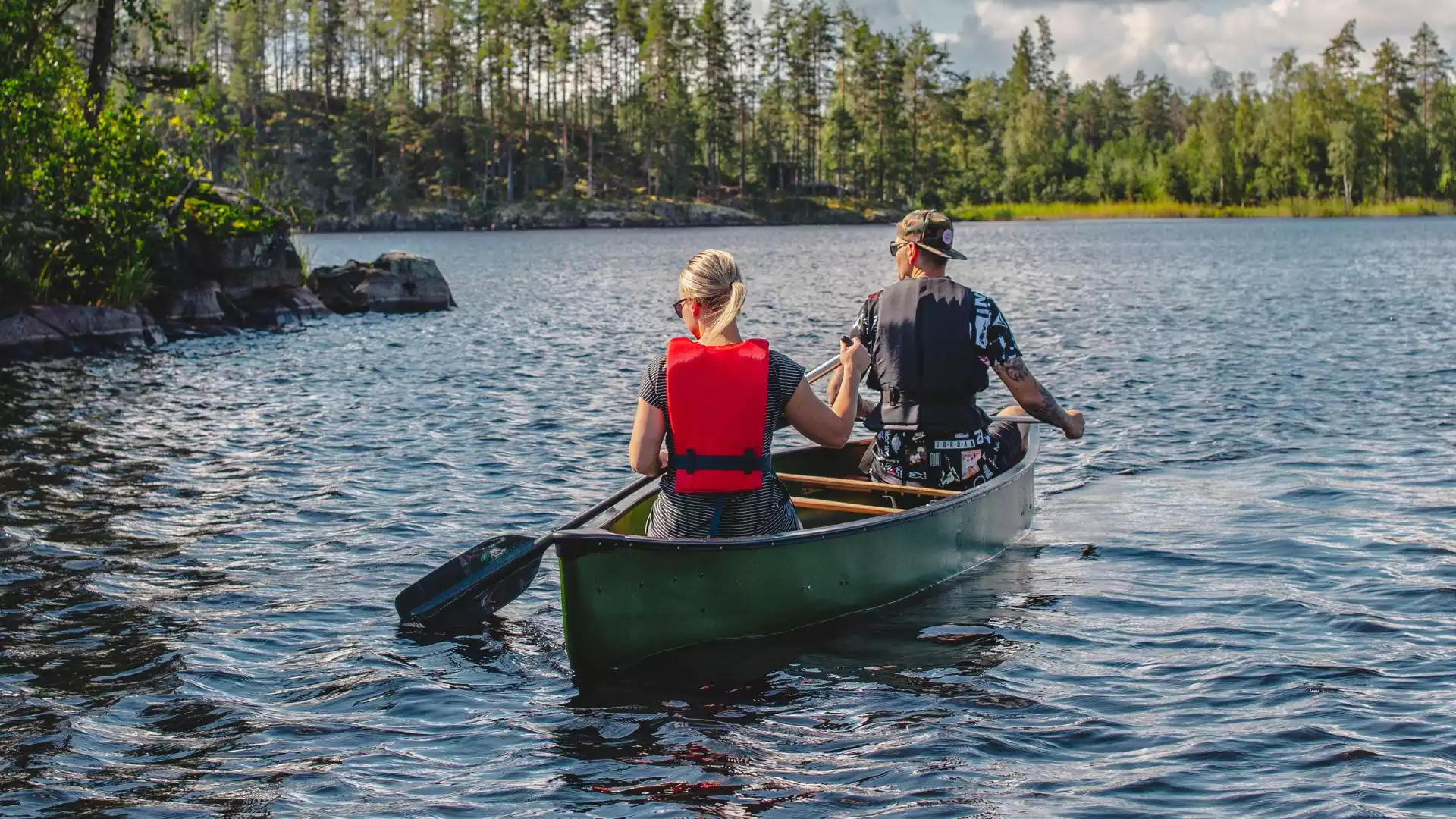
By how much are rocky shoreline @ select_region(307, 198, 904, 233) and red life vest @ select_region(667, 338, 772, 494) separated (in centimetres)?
10240

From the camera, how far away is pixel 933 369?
9.04 metres

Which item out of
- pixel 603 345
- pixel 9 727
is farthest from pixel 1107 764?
pixel 603 345

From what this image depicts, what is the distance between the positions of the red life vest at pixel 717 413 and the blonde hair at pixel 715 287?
200 millimetres

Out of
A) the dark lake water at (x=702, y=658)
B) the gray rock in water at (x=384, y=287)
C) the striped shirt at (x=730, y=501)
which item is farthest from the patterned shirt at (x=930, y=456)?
the gray rock in water at (x=384, y=287)

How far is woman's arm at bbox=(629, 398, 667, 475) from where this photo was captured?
7340 millimetres

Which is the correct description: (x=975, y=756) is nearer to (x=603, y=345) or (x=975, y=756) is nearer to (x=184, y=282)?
(x=603, y=345)

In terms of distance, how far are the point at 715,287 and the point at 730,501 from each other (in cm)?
139

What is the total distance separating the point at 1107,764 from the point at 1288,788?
2.64ft

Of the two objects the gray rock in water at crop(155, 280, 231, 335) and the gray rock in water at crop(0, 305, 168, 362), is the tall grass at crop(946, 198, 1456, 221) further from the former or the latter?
the gray rock in water at crop(0, 305, 168, 362)

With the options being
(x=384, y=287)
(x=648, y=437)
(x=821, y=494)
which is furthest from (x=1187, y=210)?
(x=648, y=437)

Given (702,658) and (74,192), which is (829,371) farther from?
(74,192)

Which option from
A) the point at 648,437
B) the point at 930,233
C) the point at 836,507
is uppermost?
the point at 930,233

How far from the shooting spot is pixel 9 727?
7.04 m

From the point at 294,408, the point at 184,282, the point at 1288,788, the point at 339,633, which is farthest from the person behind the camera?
the point at 184,282
